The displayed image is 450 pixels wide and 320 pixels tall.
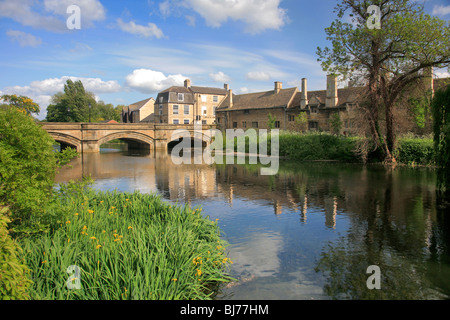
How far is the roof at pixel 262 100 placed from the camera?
2178 inches

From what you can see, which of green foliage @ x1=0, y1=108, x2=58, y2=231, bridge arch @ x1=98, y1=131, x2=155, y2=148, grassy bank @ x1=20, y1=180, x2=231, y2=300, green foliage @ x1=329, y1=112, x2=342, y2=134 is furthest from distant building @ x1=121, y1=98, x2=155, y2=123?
grassy bank @ x1=20, y1=180, x2=231, y2=300

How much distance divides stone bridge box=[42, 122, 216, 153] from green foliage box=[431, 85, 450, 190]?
39.8 meters

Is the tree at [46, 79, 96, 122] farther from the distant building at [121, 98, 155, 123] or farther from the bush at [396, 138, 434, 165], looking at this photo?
the bush at [396, 138, 434, 165]

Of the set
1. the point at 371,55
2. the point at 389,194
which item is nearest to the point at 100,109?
the point at 371,55

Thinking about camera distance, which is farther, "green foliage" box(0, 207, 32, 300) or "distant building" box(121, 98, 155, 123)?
"distant building" box(121, 98, 155, 123)

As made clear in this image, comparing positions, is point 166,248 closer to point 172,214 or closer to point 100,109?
point 172,214

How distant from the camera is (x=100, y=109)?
375 ft

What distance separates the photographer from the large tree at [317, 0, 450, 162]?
23.3 metres

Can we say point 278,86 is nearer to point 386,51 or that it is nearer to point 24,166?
point 386,51

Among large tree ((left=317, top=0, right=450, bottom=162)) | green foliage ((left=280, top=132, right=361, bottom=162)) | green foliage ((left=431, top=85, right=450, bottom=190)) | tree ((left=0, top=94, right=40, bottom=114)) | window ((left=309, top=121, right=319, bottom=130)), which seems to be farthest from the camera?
window ((left=309, top=121, right=319, bottom=130))

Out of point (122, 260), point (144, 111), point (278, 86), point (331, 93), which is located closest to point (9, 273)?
point (122, 260)

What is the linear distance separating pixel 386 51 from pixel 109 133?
119 ft

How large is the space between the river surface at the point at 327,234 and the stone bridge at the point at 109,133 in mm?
27514

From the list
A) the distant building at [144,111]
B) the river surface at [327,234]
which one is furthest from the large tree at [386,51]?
the distant building at [144,111]
